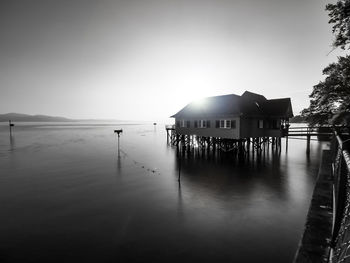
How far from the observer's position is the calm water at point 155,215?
8039mm

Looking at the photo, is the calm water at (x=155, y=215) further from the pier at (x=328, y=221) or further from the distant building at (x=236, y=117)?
the distant building at (x=236, y=117)

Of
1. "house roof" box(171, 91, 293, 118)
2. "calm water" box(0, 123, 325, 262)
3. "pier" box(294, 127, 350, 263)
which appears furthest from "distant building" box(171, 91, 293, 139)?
"pier" box(294, 127, 350, 263)

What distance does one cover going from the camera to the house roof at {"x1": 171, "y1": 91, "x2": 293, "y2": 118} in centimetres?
2633

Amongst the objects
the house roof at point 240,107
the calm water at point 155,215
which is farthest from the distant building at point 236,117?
the calm water at point 155,215

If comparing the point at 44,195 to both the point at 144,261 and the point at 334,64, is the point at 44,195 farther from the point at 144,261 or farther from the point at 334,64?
the point at 334,64

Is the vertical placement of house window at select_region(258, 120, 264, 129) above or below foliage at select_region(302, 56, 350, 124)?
below

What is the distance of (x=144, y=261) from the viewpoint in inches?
297

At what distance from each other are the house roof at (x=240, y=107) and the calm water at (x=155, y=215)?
9058mm

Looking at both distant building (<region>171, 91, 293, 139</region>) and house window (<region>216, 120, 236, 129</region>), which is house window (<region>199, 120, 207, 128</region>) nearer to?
distant building (<region>171, 91, 293, 139</region>)

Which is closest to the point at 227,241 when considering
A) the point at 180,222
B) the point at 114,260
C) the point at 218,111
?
the point at 180,222

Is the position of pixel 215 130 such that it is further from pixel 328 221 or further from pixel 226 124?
pixel 328 221

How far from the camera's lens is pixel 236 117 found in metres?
25.2

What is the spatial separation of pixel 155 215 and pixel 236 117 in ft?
58.4

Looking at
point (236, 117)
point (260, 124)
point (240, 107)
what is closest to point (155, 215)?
point (236, 117)
